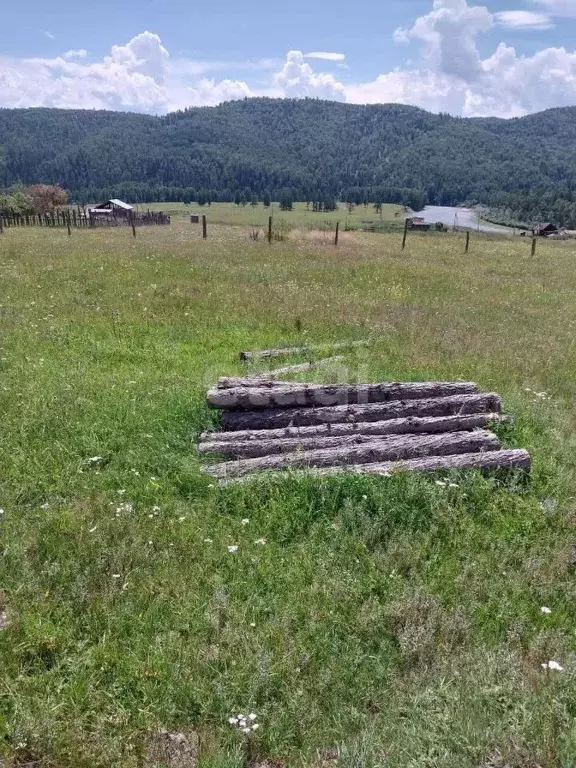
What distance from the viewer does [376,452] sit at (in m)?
6.82

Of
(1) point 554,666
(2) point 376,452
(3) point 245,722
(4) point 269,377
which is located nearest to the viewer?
(3) point 245,722

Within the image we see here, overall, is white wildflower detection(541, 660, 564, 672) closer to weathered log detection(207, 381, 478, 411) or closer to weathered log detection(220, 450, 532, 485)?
weathered log detection(220, 450, 532, 485)

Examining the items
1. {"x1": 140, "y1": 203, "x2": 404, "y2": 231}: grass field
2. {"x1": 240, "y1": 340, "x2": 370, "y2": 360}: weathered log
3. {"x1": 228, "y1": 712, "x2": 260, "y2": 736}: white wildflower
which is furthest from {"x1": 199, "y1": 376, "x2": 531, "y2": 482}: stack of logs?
{"x1": 140, "y1": 203, "x2": 404, "y2": 231}: grass field

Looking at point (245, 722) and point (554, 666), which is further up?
point (554, 666)

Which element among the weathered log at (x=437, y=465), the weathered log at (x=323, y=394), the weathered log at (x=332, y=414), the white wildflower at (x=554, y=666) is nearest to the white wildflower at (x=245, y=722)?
the white wildflower at (x=554, y=666)

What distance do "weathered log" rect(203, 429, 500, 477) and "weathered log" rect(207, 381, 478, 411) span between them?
926 mm

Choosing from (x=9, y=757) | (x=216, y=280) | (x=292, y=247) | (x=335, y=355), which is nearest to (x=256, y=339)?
(x=335, y=355)

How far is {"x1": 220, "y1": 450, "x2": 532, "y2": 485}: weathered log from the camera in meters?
6.50

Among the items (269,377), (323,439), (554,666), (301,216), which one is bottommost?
(554,666)

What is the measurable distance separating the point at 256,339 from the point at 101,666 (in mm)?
8583

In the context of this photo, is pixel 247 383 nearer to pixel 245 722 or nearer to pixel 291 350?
pixel 291 350

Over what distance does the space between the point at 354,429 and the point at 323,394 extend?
2.37 feet

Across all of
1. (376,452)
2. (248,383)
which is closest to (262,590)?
(376,452)

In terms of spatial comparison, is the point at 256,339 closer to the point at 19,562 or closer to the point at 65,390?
the point at 65,390
